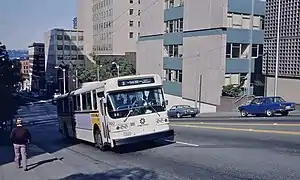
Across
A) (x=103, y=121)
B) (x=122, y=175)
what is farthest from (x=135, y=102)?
(x=122, y=175)

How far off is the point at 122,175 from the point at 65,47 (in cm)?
11730

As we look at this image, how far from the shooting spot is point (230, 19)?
1795 inches

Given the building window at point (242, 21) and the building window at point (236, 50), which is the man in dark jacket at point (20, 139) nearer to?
the building window at point (242, 21)

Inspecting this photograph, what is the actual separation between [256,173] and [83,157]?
7.69m

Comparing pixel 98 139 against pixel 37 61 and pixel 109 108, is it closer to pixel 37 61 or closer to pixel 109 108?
pixel 109 108

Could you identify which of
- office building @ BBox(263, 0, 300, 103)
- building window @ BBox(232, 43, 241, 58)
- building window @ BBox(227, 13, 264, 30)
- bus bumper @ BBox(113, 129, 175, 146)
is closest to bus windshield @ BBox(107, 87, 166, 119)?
bus bumper @ BBox(113, 129, 175, 146)

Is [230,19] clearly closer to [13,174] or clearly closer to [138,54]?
[138,54]

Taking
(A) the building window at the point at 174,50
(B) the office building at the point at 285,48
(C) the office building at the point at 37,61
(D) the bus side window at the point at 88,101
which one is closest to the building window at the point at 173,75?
(A) the building window at the point at 174,50

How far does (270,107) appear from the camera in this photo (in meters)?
30.1

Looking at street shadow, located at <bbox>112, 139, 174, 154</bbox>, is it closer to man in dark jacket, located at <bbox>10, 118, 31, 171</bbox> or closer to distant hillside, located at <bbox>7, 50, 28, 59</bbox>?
man in dark jacket, located at <bbox>10, 118, 31, 171</bbox>

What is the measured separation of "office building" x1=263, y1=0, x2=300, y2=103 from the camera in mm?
39500

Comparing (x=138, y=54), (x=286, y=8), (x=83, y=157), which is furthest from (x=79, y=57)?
(x=83, y=157)

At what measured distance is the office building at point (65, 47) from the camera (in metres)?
124

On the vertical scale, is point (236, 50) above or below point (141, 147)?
above
